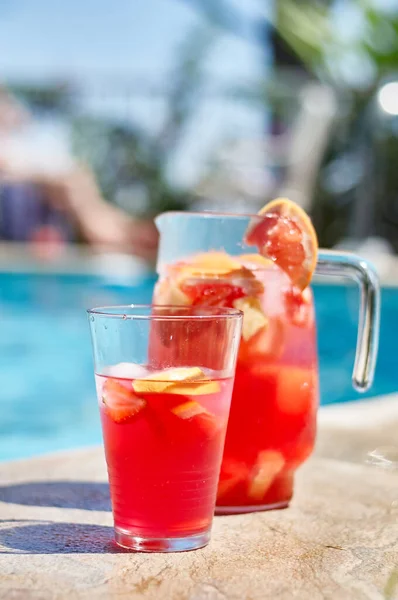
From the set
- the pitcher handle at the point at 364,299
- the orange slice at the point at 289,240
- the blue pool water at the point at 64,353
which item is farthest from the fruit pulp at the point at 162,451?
the blue pool water at the point at 64,353

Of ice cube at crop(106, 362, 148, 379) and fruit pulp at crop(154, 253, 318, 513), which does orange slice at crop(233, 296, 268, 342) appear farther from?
ice cube at crop(106, 362, 148, 379)

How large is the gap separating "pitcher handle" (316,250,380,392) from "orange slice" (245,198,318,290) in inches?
4.0

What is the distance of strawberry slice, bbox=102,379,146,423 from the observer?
1.40 metres

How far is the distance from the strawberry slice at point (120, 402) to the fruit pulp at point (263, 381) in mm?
308

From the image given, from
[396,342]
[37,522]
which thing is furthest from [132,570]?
[396,342]

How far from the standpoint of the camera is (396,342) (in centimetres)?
656

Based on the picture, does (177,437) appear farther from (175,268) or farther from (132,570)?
(175,268)

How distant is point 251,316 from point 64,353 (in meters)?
4.83

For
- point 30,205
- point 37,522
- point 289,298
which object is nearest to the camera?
point 37,522

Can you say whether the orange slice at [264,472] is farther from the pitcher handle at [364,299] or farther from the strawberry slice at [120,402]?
the strawberry slice at [120,402]

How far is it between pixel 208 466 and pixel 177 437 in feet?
0.27

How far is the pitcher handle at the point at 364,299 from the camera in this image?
1771mm

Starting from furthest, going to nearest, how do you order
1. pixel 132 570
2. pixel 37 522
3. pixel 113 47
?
pixel 113 47 → pixel 37 522 → pixel 132 570

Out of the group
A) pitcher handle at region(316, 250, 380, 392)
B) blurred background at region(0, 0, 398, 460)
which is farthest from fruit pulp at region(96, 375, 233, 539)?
blurred background at region(0, 0, 398, 460)
